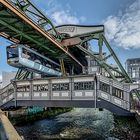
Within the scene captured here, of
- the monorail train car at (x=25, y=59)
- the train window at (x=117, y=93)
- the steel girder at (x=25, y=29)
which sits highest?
the steel girder at (x=25, y=29)

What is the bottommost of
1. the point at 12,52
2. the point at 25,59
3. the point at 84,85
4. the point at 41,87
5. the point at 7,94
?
the point at 7,94

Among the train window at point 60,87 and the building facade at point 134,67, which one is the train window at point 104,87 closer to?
the train window at point 60,87

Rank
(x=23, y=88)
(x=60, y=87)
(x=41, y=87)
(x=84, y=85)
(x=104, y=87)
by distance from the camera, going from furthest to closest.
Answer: (x=23, y=88)
(x=41, y=87)
(x=60, y=87)
(x=84, y=85)
(x=104, y=87)

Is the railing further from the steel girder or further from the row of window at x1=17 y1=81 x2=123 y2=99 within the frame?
the steel girder

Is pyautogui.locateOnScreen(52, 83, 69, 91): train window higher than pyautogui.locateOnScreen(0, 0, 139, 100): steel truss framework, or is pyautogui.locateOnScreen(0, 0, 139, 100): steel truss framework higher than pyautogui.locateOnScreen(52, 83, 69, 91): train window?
pyautogui.locateOnScreen(0, 0, 139, 100): steel truss framework

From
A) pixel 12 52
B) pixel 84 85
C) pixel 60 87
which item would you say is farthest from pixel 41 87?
pixel 12 52

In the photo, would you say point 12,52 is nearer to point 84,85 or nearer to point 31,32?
point 31,32

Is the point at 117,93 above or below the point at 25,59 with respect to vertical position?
below

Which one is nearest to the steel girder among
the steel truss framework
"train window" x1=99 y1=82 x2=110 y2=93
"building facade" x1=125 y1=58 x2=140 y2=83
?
the steel truss framework

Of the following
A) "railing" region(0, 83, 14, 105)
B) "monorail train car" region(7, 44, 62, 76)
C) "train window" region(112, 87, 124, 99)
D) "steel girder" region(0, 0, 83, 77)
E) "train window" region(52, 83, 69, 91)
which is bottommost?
"railing" region(0, 83, 14, 105)

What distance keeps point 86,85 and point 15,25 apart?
8363 millimetres

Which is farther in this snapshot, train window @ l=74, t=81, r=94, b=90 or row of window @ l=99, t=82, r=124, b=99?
train window @ l=74, t=81, r=94, b=90

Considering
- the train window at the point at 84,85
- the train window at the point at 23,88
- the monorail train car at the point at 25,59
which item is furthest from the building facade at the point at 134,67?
the train window at the point at 84,85

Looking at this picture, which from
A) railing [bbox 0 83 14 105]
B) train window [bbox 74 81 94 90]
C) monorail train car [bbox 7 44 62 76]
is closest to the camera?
train window [bbox 74 81 94 90]
